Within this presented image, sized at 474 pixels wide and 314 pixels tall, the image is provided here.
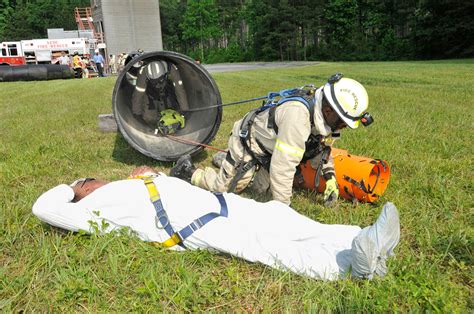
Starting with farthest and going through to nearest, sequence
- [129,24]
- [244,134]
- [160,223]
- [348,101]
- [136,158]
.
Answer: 1. [129,24]
2. [136,158]
3. [244,134]
4. [348,101]
5. [160,223]

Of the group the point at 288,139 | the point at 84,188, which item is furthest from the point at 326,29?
the point at 84,188

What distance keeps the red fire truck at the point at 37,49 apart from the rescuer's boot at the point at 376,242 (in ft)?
116

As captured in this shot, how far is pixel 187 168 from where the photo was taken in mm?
4496

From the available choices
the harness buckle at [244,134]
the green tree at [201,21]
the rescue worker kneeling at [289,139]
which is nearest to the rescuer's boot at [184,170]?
the rescue worker kneeling at [289,139]

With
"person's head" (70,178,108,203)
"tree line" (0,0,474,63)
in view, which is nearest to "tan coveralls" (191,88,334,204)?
"person's head" (70,178,108,203)

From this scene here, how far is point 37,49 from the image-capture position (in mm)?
33688

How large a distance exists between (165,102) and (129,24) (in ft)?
113

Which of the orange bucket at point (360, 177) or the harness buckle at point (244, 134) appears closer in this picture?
the orange bucket at point (360, 177)

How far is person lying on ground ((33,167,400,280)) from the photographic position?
248 cm

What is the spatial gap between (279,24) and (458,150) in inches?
1892

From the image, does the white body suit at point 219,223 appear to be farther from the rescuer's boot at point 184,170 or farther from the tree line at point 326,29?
the tree line at point 326,29

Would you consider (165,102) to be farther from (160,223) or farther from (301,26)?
(301,26)

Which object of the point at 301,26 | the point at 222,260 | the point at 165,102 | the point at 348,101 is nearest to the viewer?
the point at 222,260

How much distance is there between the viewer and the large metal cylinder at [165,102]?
494 cm
